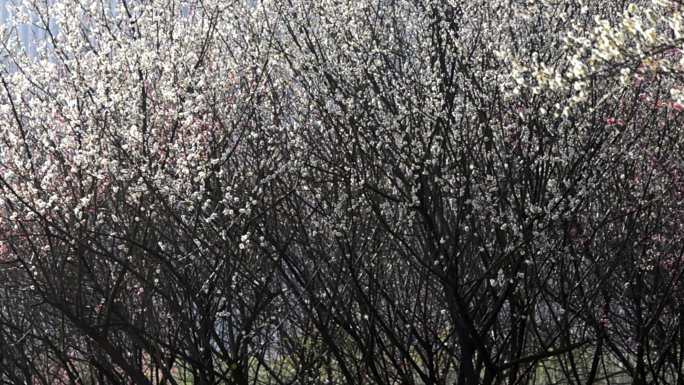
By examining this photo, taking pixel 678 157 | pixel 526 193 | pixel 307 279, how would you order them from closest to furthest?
pixel 526 193 < pixel 307 279 < pixel 678 157

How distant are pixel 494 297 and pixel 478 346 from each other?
39 cm

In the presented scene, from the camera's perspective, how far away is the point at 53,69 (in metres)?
8.19

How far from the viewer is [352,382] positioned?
863 cm

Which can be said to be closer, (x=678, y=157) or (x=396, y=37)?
(x=396, y=37)

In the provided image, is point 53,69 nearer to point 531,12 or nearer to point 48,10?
point 48,10

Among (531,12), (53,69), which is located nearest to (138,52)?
(53,69)

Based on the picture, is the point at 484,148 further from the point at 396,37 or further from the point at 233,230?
the point at 233,230

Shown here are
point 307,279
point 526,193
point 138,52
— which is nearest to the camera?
point 138,52

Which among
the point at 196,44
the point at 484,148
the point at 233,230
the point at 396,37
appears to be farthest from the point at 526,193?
the point at 196,44

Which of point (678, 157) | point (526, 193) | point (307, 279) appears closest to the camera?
point (526, 193)

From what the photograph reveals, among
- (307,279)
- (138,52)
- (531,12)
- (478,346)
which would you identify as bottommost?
(478,346)

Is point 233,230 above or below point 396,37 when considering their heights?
below

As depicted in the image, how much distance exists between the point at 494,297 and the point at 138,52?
10.4 ft

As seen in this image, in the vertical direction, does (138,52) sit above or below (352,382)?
above
